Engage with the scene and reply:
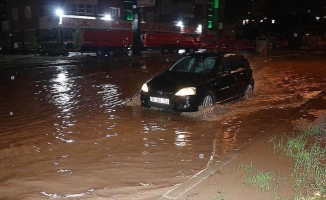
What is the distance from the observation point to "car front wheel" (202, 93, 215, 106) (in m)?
8.48

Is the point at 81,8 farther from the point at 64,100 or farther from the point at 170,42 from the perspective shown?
the point at 64,100

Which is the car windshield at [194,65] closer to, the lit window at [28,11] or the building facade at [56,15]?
the building facade at [56,15]

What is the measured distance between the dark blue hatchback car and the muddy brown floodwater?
12.7 inches

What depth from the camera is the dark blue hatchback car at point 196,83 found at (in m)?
8.15

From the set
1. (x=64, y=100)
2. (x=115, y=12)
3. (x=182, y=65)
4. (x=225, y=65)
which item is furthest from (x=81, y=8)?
(x=225, y=65)

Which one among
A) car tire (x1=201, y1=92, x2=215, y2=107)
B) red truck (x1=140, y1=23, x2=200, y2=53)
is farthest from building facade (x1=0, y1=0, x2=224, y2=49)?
car tire (x1=201, y1=92, x2=215, y2=107)

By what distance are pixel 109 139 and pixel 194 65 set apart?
149 inches

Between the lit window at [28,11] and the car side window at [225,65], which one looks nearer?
the car side window at [225,65]

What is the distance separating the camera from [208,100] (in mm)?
8656

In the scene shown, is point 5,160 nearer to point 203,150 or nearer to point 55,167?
point 55,167

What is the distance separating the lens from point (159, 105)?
330 inches

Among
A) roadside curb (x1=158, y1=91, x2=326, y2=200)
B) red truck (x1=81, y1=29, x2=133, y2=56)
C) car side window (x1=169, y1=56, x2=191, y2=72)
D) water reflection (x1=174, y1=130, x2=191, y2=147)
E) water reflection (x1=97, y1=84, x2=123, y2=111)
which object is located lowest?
water reflection (x1=174, y1=130, x2=191, y2=147)

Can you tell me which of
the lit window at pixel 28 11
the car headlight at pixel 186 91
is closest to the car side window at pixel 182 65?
the car headlight at pixel 186 91

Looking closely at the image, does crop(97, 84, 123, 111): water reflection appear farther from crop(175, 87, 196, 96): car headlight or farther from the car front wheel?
the car front wheel
